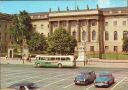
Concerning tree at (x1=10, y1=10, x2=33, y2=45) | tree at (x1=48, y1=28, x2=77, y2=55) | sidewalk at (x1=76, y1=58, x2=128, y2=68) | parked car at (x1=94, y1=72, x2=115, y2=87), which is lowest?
parked car at (x1=94, y1=72, x2=115, y2=87)

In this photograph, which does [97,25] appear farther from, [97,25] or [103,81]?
[103,81]

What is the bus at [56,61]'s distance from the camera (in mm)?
65400

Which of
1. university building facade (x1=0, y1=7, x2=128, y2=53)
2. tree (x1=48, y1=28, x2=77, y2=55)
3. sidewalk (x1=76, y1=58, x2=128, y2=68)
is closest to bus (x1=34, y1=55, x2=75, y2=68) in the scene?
sidewalk (x1=76, y1=58, x2=128, y2=68)

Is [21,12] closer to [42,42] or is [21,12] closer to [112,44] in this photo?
[42,42]

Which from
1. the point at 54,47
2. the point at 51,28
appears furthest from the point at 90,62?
the point at 51,28

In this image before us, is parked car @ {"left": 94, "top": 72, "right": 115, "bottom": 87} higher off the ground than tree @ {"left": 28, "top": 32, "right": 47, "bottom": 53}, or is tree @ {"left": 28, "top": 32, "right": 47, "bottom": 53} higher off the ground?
tree @ {"left": 28, "top": 32, "right": 47, "bottom": 53}

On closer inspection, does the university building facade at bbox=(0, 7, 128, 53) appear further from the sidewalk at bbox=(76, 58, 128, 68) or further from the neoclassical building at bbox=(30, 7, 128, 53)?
the sidewalk at bbox=(76, 58, 128, 68)

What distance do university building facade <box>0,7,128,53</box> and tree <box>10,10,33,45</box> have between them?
27.8 feet

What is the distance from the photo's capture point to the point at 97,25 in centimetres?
10681

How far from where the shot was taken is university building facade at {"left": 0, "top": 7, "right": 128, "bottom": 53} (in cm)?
10512

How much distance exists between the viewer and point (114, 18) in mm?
106188

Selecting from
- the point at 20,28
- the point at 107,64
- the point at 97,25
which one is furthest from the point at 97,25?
the point at 107,64

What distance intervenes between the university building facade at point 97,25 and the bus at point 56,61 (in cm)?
3947

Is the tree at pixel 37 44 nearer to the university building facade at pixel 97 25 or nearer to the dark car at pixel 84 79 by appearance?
the university building facade at pixel 97 25
